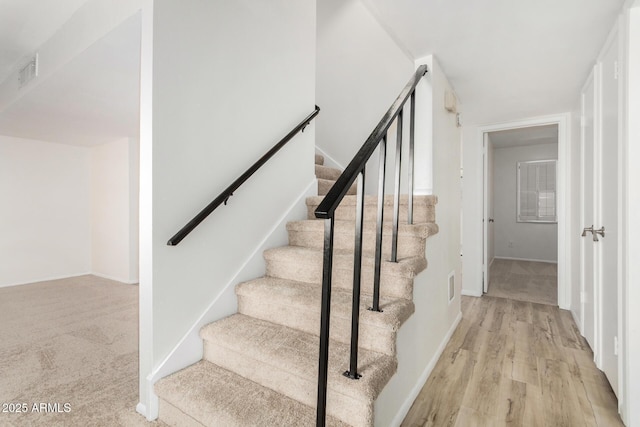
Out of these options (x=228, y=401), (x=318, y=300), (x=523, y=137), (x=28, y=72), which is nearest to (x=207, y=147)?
(x=318, y=300)

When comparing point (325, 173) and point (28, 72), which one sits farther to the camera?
point (325, 173)

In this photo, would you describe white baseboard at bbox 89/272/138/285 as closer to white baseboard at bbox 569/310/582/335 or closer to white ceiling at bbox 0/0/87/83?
white ceiling at bbox 0/0/87/83

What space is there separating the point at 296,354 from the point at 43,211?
5.00m

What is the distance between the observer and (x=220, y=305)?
1.78 m

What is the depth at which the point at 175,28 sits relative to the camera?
1542 millimetres

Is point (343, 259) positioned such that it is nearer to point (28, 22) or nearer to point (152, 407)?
point (152, 407)

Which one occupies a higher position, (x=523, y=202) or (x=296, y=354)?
(x=523, y=202)

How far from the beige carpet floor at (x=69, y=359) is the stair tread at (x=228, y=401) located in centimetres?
22

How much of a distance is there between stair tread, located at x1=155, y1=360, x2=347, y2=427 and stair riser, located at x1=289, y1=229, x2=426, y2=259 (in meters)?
0.88

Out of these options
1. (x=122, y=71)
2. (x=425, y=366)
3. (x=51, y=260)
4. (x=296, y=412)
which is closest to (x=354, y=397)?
(x=296, y=412)

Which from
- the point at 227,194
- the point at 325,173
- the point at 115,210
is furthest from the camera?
the point at 115,210

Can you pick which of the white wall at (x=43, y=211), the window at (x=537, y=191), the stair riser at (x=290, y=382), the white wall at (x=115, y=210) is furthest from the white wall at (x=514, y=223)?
the white wall at (x=43, y=211)

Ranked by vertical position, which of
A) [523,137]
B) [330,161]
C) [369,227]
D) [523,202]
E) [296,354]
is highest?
[523,137]

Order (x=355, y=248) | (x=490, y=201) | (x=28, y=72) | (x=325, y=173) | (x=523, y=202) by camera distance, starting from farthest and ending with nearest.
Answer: (x=523, y=202) < (x=490, y=201) < (x=325, y=173) < (x=28, y=72) < (x=355, y=248)
